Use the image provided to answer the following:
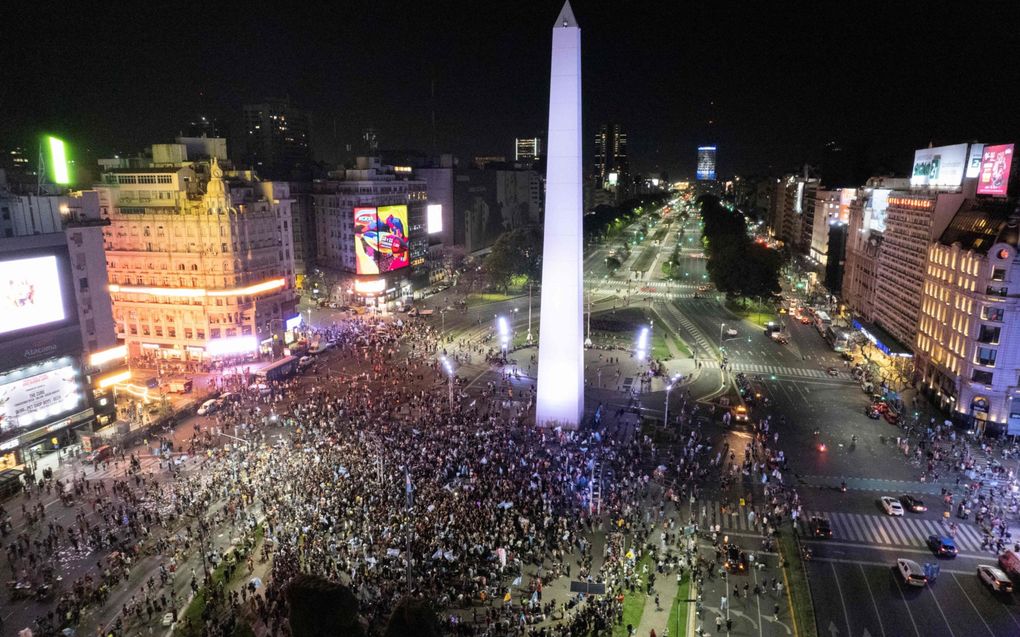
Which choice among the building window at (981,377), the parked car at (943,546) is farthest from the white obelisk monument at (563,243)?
the building window at (981,377)

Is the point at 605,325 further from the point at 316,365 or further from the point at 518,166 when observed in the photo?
the point at 518,166

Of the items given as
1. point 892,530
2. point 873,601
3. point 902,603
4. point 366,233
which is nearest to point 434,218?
point 366,233

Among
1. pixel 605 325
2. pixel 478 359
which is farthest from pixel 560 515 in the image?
pixel 605 325

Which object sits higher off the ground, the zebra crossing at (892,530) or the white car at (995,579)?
the white car at (995,579)

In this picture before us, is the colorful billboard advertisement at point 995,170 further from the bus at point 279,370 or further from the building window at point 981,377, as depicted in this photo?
the bus at point 279,370

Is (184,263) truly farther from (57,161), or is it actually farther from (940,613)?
(940,613)

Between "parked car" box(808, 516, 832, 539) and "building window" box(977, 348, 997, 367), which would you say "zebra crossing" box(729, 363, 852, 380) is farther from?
"parked car" box(808, 516, 832, 539)
